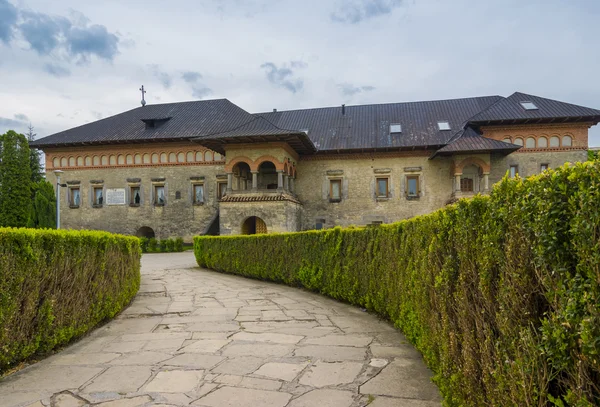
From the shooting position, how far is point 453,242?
3.35m

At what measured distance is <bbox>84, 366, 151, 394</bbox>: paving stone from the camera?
3861 mm

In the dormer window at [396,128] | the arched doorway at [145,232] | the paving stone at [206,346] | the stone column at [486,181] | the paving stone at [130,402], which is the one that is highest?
the dormer window at [396,128]

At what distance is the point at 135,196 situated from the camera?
29.2 meters

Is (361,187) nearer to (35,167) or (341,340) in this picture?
(341,340)

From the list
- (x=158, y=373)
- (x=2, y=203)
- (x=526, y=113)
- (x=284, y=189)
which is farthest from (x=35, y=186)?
(x=526, y=113)

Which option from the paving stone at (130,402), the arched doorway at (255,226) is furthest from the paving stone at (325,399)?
the arched doorway at (255,226)

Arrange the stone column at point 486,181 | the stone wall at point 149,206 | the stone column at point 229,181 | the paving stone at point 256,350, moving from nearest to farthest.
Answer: the paving stone at point 256,350
the stone column at point 229,181
the stone column at point 486,181
the stone wall at point 149,206

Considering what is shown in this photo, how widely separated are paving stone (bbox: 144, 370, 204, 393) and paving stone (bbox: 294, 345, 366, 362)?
3.86 feet

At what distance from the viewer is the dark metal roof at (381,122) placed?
27.1 m

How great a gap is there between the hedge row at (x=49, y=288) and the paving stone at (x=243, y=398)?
2154 mm

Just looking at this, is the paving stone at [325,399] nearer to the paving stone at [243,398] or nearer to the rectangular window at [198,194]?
the paving stone at [243,398]

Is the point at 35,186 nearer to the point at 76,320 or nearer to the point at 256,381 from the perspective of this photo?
the point at 76,320

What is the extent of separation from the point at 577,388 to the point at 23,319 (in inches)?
188

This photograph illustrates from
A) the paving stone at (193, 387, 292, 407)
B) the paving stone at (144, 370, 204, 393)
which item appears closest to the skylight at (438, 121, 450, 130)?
the paving stone at (144, 370, 204, 393)
